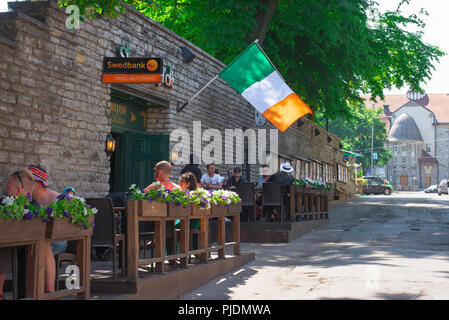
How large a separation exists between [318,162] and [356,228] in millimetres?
21680

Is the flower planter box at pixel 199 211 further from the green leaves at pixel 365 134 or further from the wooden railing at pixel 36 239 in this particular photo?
the green leaves at pixel 365 134

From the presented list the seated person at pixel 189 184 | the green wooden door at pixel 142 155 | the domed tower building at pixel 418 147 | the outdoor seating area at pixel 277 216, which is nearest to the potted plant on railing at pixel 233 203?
the seated person at pixel 189 184

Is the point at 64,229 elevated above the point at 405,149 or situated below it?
below

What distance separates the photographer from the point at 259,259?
9.95 m

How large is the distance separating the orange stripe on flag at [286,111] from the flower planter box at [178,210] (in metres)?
5.70

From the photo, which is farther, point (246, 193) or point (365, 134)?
point (365, 134)

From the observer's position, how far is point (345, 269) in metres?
8.09

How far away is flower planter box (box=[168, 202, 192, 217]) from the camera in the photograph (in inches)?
263

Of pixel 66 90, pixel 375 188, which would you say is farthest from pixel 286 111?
pixel 375 188

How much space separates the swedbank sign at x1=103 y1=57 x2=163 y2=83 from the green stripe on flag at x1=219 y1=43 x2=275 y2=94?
6.37 ft

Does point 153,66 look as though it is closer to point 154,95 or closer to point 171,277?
point 154,95

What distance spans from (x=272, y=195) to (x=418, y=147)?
83.5 m

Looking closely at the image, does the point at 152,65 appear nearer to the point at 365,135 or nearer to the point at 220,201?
the point at 220,201

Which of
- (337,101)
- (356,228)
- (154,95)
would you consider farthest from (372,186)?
(154,95)
